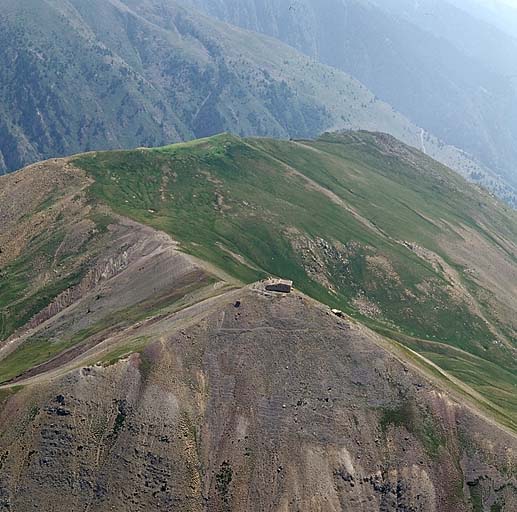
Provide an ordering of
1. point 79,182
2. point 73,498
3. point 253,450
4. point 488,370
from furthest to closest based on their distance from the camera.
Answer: point 79,182 < point 488,370 < point 253,450 < point 73,498

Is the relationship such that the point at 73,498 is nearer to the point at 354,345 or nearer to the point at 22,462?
the point at 22,462

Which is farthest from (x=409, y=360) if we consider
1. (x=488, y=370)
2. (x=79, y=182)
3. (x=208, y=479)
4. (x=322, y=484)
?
(x=79, y=182)

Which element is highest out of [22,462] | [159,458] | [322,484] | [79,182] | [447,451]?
[447,451]

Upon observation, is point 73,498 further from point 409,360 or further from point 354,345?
point 409,360

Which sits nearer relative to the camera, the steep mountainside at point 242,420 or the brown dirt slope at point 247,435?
the brown dirt slope at point 247,435

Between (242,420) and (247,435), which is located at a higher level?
(242,420)

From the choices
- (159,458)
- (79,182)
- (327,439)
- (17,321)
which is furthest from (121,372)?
(79,182)

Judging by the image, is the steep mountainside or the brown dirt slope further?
the steep mountainside

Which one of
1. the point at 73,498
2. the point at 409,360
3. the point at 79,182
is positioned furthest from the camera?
the point at 79,182

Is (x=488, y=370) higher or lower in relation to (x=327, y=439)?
lower

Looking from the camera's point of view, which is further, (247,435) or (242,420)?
(242,420)

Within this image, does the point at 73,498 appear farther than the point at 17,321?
No
